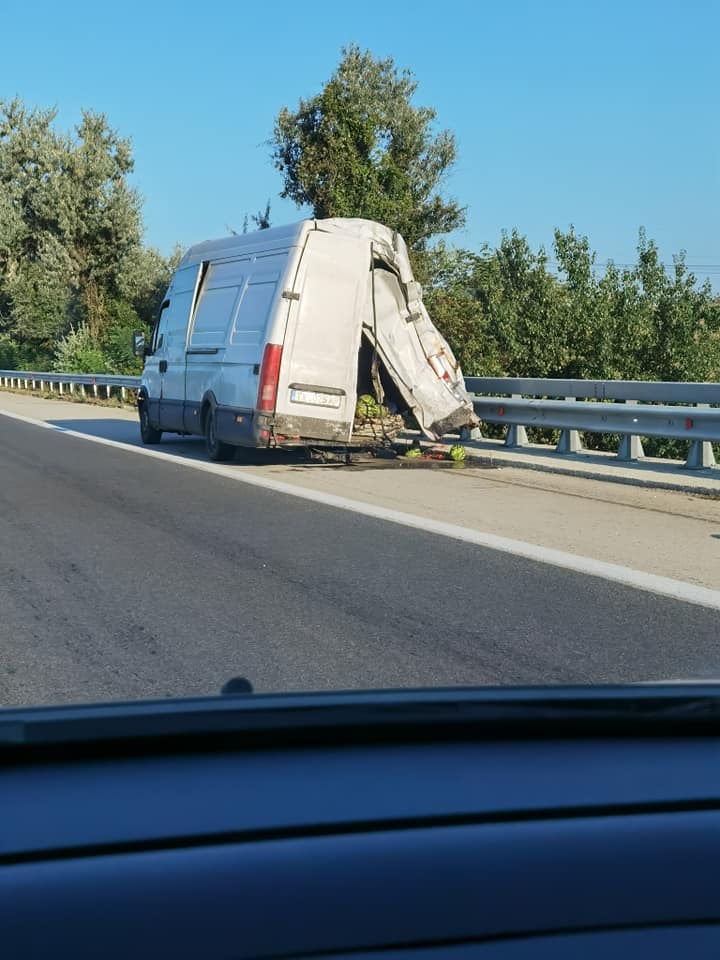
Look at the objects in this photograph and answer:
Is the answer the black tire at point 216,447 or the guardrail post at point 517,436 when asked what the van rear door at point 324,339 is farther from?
the guardrail post at point 517,436

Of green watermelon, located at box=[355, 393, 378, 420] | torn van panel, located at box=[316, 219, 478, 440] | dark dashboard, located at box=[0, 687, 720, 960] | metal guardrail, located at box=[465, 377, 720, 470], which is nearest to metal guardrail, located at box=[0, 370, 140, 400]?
green watermelon, located at box=[355, 393, 378, 420]

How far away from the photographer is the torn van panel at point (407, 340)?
50.6ft

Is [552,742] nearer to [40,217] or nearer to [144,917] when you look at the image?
[144,917]

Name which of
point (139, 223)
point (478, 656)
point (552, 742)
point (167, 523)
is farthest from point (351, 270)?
point (139, 223)

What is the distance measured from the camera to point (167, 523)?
33.0ft

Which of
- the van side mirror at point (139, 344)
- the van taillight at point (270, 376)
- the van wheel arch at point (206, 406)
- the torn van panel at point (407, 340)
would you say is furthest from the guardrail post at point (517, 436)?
the van side mirror at point (139, 344)

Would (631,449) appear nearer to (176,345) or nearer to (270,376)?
(270,376)

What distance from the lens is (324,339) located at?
14.9m

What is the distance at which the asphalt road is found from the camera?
5.38 metres

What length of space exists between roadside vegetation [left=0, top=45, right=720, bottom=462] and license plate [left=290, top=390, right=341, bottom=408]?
11465 mm

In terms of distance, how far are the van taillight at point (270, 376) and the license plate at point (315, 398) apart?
9.8 inches

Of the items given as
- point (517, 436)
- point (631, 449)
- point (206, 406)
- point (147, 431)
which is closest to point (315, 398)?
point (206, 406)

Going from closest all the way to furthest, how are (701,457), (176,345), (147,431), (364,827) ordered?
(364,827)
(701,457)
(176,345)
(147,431)

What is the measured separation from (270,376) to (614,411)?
13.3 feet
